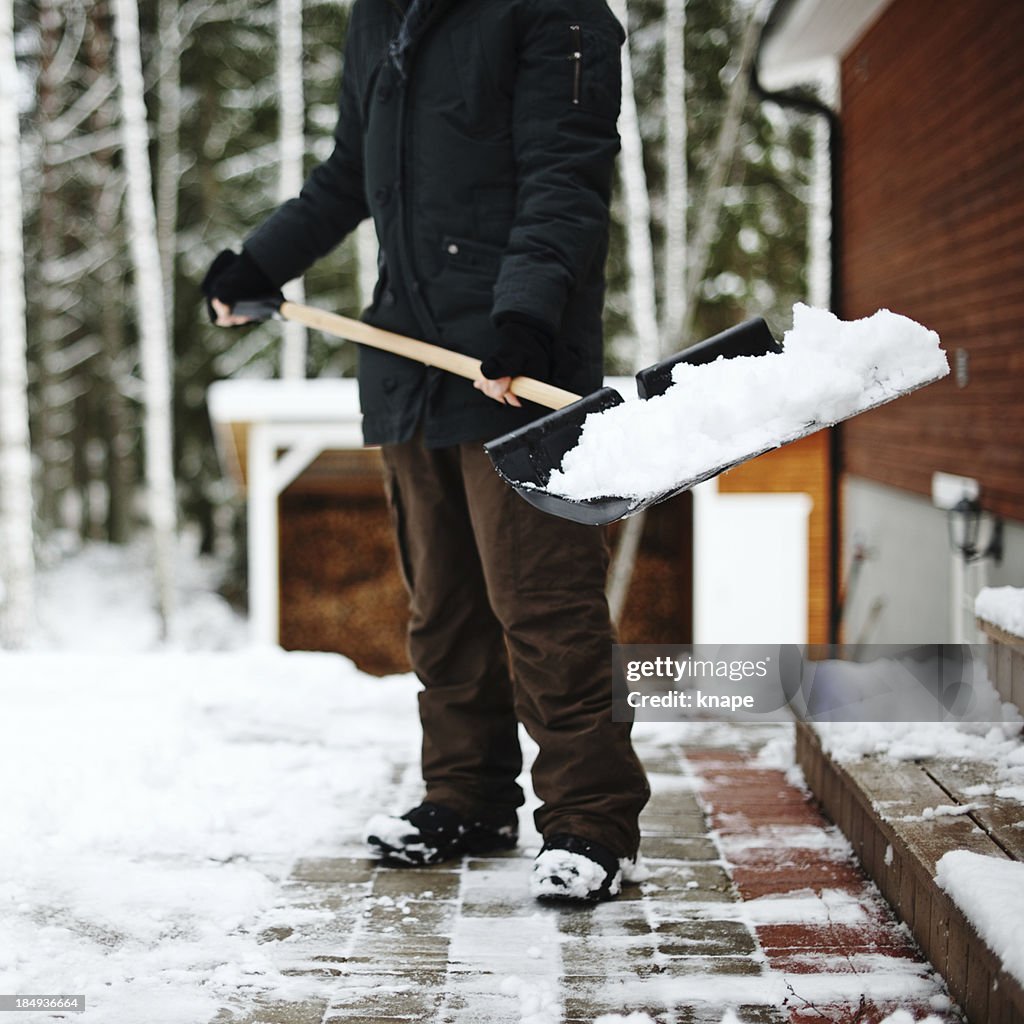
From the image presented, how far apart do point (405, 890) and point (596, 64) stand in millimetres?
1500

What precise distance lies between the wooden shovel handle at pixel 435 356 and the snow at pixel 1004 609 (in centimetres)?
100

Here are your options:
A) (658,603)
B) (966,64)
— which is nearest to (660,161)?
(658,603)

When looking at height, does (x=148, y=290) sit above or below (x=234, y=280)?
above

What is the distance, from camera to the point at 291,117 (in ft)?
42.2

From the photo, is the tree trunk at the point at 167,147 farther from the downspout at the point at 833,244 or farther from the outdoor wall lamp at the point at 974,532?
the outdoor wall lamp at the point at 974,532

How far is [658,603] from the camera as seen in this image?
1252 centimetres

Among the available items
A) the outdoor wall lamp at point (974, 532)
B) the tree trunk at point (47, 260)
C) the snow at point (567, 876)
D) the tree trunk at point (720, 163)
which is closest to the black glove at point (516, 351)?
the snow at point (567, 876)

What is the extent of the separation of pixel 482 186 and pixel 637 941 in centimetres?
133

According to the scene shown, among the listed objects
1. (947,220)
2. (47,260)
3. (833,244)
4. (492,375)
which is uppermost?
(47,260)

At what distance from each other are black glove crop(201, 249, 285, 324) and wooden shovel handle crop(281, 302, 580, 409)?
174 mm

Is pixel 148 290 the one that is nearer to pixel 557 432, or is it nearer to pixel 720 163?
pixel 720 163

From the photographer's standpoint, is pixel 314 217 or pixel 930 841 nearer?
pixel 930 841

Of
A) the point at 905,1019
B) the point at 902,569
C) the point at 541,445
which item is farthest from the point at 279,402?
the point at 905,1019

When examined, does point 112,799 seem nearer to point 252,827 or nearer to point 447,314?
point 252,827
